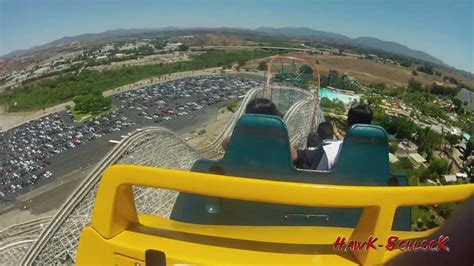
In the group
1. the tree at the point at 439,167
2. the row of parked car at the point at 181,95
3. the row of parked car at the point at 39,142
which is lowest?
the row of parked car at the point at 39,142

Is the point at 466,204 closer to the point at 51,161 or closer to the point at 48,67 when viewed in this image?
the point at 51,161

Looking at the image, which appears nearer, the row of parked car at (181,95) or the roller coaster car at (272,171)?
the roller coaster car at (272,171)

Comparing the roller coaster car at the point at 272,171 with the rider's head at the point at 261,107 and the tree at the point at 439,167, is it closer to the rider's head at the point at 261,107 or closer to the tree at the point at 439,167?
the rider's head at the point at 261,107

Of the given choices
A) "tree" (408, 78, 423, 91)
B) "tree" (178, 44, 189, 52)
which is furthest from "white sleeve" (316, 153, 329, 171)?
"tree" (178, 44, 189, 52)

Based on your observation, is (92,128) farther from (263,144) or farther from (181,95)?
(263,144)

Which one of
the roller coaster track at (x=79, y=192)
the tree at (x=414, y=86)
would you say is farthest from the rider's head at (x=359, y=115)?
the tree at (x=414, y=86)

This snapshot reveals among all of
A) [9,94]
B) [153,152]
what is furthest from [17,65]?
[153,152]

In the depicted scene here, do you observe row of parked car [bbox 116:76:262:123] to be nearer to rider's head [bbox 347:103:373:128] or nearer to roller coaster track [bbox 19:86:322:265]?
roller coaster track [bbox 19:86:322:265]
